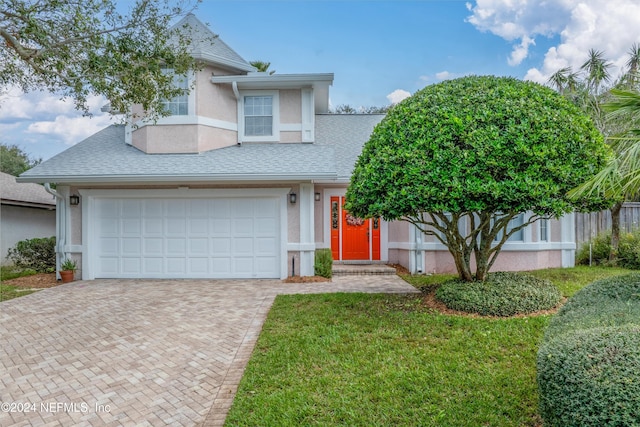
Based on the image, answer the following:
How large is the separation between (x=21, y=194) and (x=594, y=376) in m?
19.3

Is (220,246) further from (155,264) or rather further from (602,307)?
(602,307)

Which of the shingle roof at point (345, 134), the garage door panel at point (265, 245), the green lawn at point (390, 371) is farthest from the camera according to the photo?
the shingle roof at point (345, 134)

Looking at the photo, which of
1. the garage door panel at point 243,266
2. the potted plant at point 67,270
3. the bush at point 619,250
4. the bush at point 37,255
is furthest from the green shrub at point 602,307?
the bush at point 37,255

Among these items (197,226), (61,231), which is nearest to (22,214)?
(61,231)

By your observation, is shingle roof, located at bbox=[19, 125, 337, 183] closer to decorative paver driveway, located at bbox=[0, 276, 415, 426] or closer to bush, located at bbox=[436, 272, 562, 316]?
decorative paver driveway, located at bbox=[0, 276, 415, 426]

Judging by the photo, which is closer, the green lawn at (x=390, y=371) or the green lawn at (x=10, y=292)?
the green lawn at (x=390, y=371)

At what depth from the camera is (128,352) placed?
464cm

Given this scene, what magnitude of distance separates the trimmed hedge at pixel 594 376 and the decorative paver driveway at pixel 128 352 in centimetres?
269

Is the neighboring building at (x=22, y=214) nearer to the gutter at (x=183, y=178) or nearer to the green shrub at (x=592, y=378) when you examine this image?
the gutter at (x=183, y=178)

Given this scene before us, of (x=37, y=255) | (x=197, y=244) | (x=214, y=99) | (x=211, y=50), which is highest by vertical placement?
(x=211, y=50)

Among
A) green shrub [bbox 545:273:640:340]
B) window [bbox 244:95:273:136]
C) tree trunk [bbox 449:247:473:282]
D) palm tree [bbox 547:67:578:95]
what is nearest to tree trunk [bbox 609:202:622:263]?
tree trunk [bbox 449:247:473:282]

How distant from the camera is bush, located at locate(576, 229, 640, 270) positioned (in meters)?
10.0

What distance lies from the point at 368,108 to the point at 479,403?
28978 mm

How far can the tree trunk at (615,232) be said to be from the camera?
10516mm
